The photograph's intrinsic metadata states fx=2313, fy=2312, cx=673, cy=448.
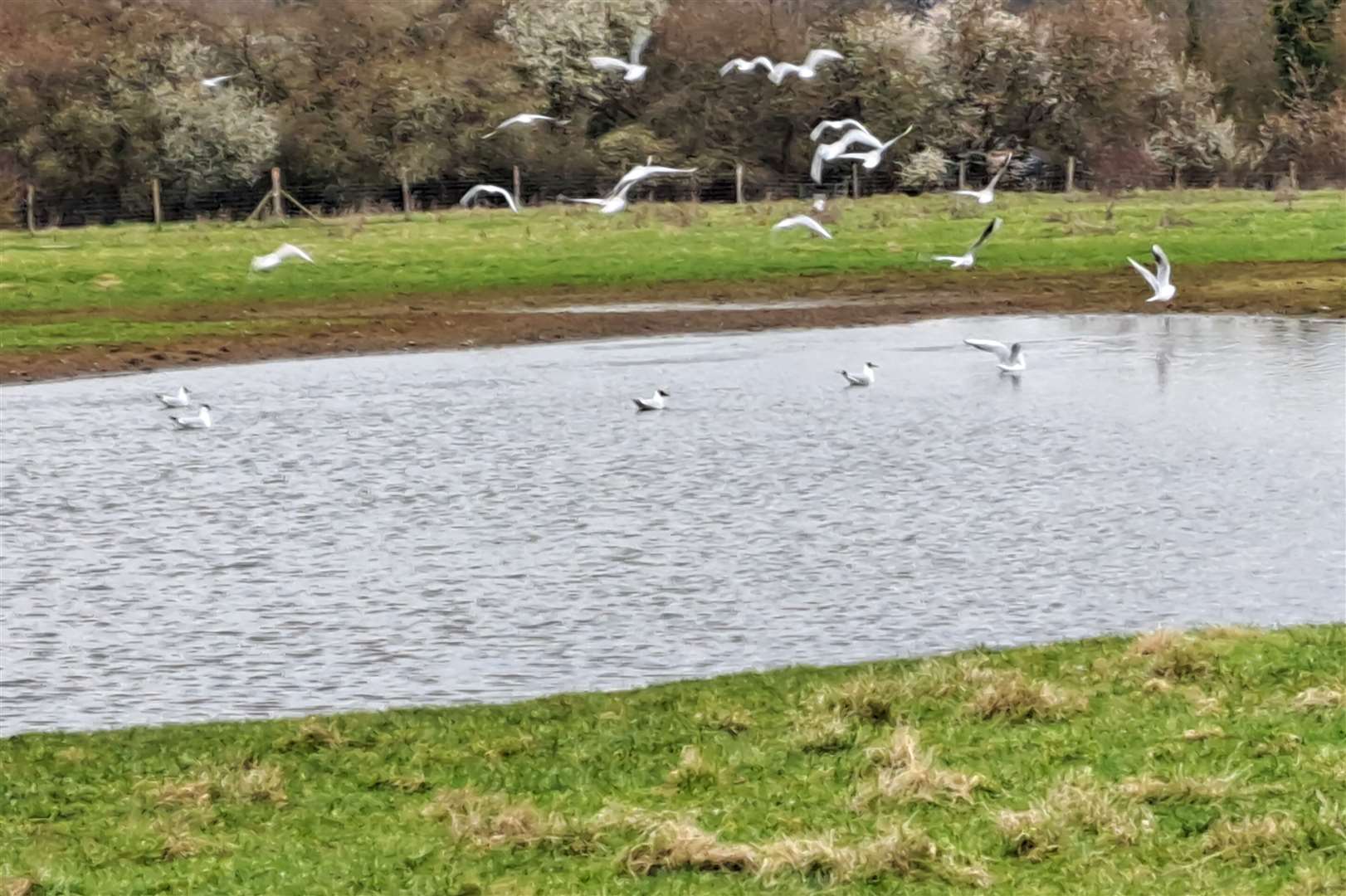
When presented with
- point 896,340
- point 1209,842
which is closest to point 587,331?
point 896,340

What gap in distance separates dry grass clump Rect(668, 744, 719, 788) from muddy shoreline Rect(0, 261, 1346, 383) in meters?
23.4

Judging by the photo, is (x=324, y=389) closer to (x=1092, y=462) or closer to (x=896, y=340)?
(x=896, y=340)

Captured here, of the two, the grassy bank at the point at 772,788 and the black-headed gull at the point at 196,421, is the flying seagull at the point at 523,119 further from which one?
the grassy bank at the point at 772,788

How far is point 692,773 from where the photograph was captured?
9.95 metres

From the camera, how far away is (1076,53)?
75.3 m

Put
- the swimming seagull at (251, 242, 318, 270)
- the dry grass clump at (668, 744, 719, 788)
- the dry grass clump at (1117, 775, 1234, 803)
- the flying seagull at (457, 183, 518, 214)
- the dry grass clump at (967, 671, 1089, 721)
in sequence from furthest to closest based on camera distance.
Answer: the swimming seagull at (251, 242, 318, 270) → the flying seagull at (457, 183, 518, 214) → the dry grass clump at (967, 671, 1089, 721) → the dry grass clump at (668, 744, 719, 788) → the dry grass clump at (1117, 775, 1234, 803)

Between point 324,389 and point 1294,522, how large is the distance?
1562 centimetres

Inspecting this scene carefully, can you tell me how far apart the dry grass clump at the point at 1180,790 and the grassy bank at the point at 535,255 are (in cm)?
2687

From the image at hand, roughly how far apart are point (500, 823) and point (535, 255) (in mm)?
34809

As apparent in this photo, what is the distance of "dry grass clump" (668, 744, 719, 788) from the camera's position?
389 inches

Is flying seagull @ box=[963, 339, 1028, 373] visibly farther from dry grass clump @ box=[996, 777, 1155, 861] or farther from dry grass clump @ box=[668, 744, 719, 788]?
dry grass clump @ box=[996, 777, 1155, 861]

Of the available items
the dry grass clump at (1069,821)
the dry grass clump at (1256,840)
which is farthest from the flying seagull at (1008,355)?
the dry grass clump at (1256,840)

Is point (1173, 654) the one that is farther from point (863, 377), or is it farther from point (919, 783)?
point (863, 377)

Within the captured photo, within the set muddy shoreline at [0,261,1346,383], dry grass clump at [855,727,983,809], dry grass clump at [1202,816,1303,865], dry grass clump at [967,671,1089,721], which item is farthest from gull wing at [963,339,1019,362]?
dry grass clump at [1202,816,1303,865]
